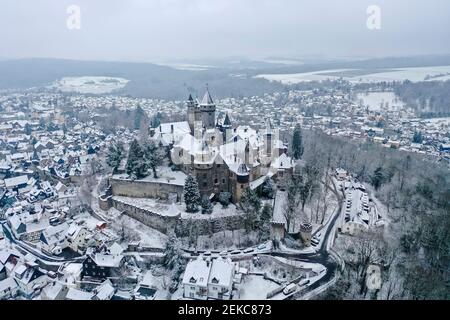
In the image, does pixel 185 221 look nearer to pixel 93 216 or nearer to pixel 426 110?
pixel 93 216

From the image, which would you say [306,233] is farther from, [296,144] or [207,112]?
[296,144]

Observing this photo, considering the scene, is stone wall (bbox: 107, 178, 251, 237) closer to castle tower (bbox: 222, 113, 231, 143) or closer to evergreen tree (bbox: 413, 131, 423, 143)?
castle tower (bbox: 222, 113, 231, 143)

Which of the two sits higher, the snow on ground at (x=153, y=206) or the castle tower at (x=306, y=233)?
the snow on ground at (x=153, y=206)

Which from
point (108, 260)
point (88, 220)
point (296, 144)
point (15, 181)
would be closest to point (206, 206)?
point (108, 260)

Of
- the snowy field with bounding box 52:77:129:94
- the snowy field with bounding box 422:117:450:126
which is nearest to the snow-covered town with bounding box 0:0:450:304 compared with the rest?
the snowy field with bounding box 422:117:450:126

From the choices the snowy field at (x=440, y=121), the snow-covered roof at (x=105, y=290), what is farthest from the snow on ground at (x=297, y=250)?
the snowy field at (x=440, y=121)

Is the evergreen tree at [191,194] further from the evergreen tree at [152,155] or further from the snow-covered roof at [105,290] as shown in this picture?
the snow-covered roof at [105,290]
